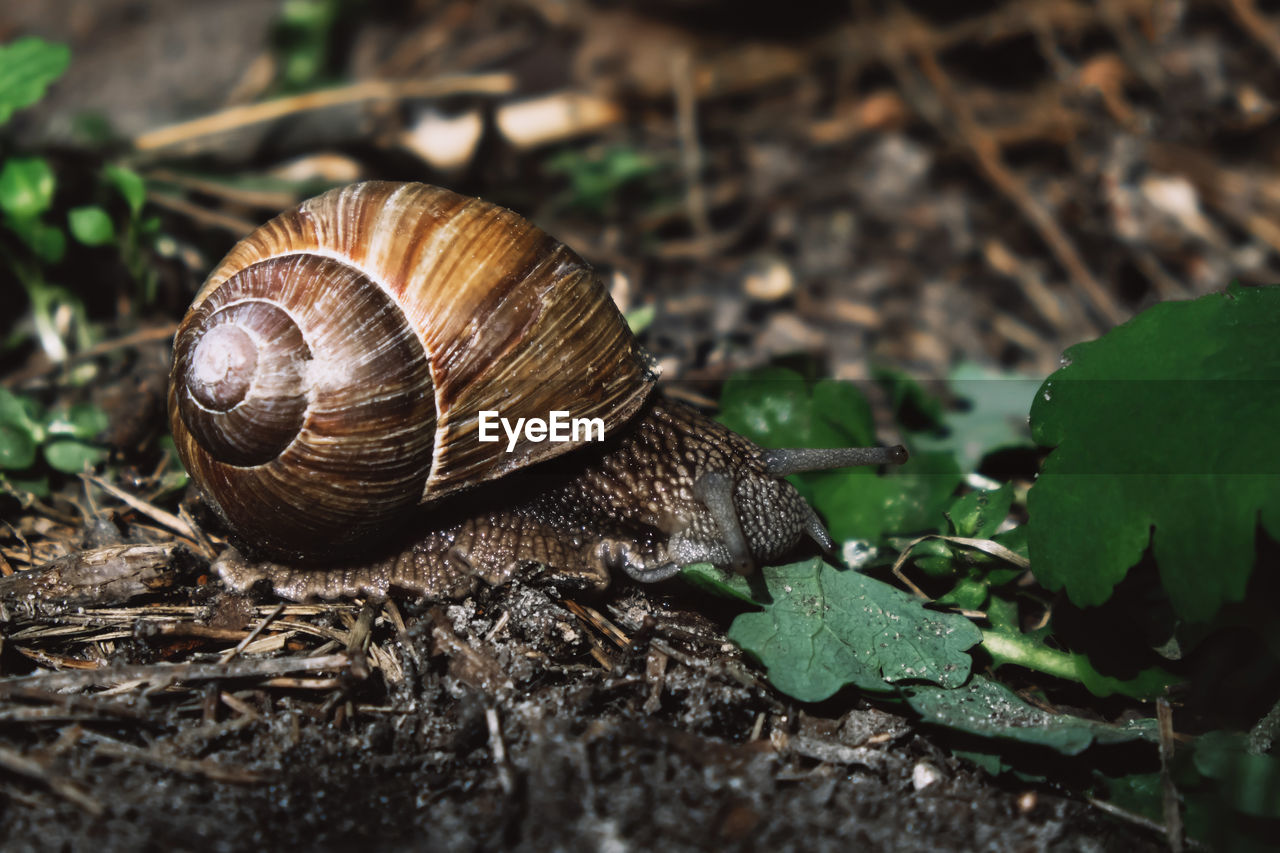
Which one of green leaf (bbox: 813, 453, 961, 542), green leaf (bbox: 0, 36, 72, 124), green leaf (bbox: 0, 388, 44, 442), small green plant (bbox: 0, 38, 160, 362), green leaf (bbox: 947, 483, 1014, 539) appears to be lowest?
green leaf (bbox: 813, 453, 961, 542)

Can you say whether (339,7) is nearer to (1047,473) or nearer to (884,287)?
(884,287)

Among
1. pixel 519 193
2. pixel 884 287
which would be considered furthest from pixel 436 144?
pixel 884 287

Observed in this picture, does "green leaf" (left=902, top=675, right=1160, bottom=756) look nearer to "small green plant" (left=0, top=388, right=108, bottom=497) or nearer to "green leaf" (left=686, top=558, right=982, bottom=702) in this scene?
"green leaf" (left=686, top=558, right=982, bottom=702)

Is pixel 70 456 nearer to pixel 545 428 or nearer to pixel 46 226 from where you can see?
pixel 46 226

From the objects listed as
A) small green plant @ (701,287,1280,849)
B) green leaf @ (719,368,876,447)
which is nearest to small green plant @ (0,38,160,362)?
green leaf @ (719,368,876,447)

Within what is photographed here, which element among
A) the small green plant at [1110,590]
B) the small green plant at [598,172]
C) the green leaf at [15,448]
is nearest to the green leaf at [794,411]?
the small green plant at [1110,590]

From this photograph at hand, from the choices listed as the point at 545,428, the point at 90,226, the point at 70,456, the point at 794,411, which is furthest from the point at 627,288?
the point at 70,456
